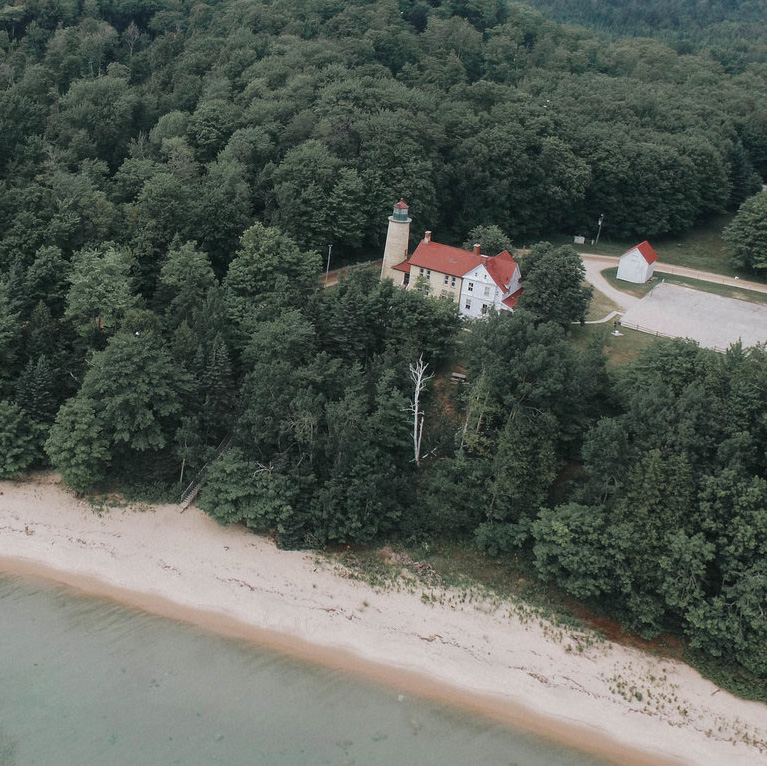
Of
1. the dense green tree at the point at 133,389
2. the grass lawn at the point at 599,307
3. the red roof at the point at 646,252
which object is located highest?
the red roof at the point at 646,252

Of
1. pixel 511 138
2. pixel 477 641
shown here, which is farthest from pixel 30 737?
pixel 511 138

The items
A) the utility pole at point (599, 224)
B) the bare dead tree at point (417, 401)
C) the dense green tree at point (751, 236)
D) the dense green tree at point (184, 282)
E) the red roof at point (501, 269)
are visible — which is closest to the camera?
the bare dead tree at point (417, 401)

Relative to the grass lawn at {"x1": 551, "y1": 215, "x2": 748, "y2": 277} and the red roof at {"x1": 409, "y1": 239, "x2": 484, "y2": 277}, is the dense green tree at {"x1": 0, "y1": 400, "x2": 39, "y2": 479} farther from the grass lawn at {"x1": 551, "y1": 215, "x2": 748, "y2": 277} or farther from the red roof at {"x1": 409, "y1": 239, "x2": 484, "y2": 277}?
the grass lawn at {"x1": 551, "y1": 215, "x2": 748, "y2": 277}

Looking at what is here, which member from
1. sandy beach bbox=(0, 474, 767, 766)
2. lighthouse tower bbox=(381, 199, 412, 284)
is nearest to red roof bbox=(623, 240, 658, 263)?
lighthouse tower bbox=(381, 199, 412, 284)

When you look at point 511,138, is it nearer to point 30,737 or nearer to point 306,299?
point 306,299

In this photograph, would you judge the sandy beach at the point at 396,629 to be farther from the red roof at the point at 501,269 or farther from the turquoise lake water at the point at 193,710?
the red roof at the point at 501,269

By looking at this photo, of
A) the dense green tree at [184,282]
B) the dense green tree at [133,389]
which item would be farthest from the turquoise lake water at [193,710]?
the dense green tree at [184,282]
